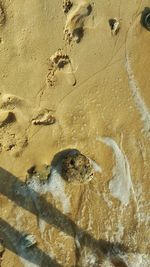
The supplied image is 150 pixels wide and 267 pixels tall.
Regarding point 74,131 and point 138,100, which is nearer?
point 74,131

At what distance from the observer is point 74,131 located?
1148 centimetres

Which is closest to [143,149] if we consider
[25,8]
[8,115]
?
[8,115]

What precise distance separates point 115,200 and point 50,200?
64.3 inches

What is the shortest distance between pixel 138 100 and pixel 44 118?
2427 millimetres

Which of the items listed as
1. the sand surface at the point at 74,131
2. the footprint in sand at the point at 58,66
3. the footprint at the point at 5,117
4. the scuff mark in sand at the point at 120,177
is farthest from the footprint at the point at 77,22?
the scuff mark in sand at the point at 120,177

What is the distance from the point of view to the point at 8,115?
36.9 feet

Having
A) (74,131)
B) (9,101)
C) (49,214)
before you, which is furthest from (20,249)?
(9,101)

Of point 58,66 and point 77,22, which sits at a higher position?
point 77,22

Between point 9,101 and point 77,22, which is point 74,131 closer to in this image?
point 9,101

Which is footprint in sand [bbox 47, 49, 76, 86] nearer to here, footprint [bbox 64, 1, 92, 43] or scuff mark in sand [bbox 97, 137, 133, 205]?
footprint [bbox 64, 1, 92, 43]

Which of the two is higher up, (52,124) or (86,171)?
(52,124)

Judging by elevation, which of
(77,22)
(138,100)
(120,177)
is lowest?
(120,177)

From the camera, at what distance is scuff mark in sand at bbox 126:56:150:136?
38.1ft

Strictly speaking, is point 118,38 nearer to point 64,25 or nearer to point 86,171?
point 64,25
